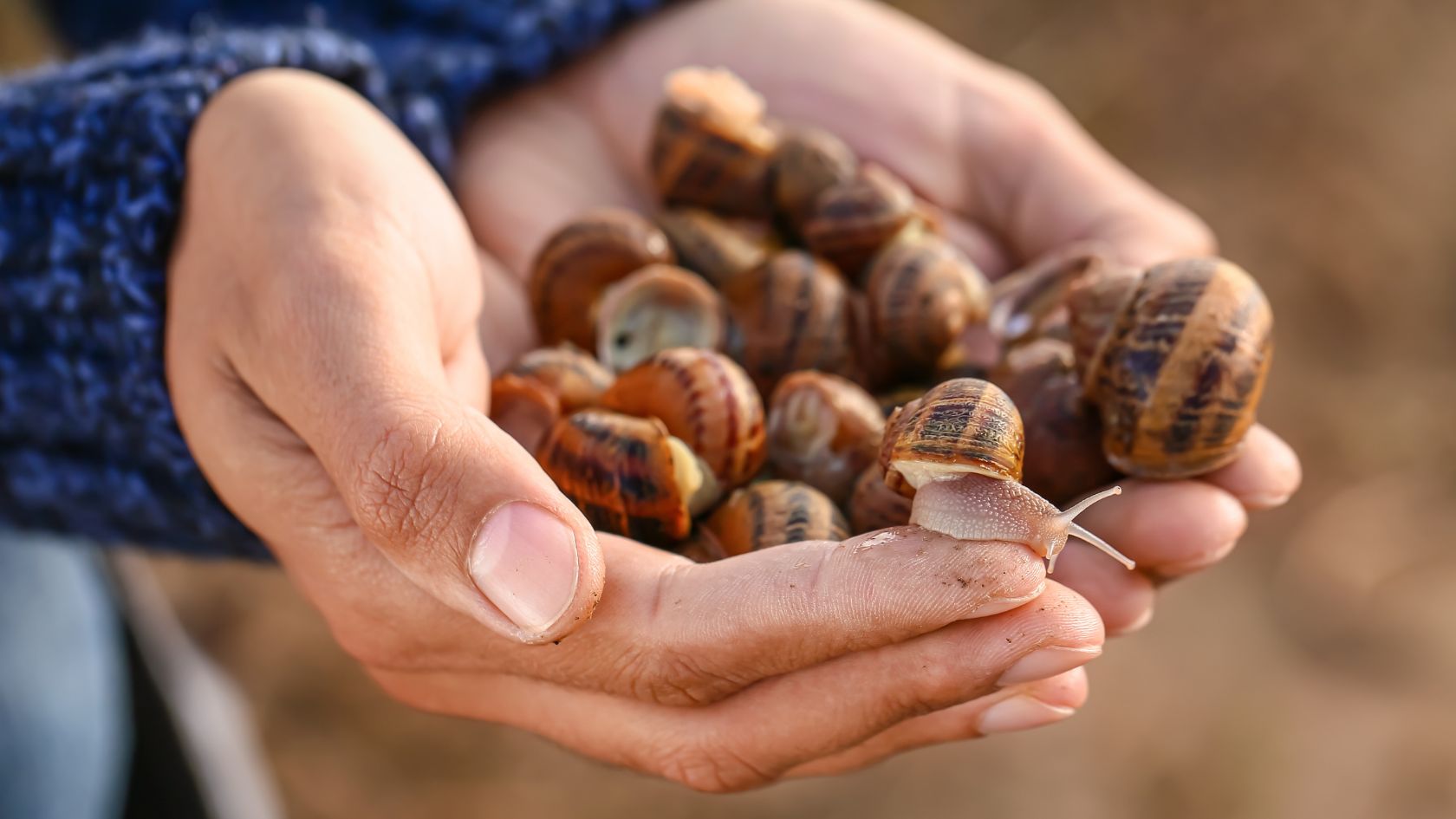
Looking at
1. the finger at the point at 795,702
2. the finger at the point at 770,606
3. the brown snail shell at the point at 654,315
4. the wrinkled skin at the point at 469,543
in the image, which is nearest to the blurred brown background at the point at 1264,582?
the brown snail shell at the point at 654,315

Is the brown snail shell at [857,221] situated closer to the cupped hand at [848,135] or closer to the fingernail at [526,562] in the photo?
the cupped hand at [848,135]

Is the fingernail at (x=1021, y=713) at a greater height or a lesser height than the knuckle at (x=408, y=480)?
lesser

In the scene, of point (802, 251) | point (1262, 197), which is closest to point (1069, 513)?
point (802, 251)

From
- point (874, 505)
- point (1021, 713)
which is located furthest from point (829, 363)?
point (1021, 713)

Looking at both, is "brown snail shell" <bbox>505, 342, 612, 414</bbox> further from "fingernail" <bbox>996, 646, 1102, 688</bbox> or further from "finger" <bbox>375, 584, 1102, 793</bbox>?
"fingernail" <bbox>996, 646, 1102, 688</bbox>

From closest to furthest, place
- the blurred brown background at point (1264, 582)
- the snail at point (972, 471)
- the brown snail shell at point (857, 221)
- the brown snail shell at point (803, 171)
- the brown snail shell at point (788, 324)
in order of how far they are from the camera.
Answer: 1. the snail at point (972, 471)
2. the brown snail shell at point (788, 324)
3. the brown snail shell at point (857, 221)
4. the brown snail shell at point (803, 171)
5. the blurred brown background at point (1264, 582)

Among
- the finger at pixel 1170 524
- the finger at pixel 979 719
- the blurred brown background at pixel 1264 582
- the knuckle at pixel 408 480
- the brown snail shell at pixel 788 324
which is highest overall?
the knuckle at pixel 408 480

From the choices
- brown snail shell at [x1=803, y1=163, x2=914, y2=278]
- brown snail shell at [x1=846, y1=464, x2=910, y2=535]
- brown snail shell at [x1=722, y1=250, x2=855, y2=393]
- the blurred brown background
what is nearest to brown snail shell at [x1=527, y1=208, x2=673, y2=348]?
brown snail shell at [x1=722, y1=250, x2=855, y2=393]
